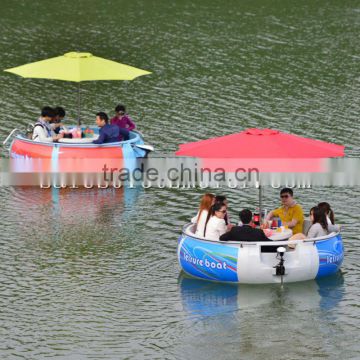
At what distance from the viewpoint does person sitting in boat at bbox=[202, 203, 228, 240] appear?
78.9 ft

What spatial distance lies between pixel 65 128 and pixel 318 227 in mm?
11608

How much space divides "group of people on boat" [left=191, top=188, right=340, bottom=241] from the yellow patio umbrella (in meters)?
10.3

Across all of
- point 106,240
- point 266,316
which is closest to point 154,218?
point 106,240

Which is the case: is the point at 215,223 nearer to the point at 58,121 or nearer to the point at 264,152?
the point at 264,152

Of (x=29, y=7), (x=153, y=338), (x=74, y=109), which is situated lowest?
(x=153, y=338)

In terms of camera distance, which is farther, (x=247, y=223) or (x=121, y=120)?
(x=121, y=120)

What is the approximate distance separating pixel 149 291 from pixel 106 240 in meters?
3.81

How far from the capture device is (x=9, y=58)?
47438 millimetres

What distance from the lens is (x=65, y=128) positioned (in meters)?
33.9

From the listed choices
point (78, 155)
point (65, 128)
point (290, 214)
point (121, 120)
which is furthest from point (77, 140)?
point (290, 214)

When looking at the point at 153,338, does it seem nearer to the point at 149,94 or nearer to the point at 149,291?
the point at 149,291

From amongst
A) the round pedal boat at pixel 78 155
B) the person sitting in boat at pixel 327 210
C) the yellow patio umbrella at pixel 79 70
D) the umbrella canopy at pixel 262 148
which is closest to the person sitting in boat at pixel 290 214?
the person sitting in boat at pixel 327 210

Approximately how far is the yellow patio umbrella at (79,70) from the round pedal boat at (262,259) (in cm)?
1118

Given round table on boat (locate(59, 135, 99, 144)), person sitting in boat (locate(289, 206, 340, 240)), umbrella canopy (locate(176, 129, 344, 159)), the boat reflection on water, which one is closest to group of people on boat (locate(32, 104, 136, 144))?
round table on boat (locate(59, 135, 99, 144))
